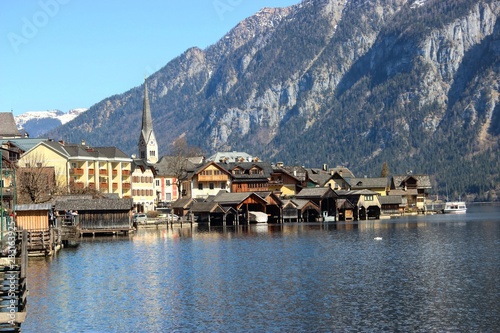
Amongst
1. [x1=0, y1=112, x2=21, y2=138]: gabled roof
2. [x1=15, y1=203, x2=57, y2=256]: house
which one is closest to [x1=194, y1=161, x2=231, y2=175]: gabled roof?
[x1=0, y1=112, x2=21, y2=138]: gabled roof

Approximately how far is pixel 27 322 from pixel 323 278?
25.3 metres

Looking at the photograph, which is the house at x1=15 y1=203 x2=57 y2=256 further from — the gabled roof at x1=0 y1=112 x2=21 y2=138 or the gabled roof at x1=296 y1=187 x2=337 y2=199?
the gabled roof at x1=296 y1=187 x2=337 y2=199

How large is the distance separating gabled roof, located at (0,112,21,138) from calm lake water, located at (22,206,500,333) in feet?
241

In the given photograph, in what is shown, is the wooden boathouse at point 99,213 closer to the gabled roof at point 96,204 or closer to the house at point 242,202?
the gabled roof at point 96,204

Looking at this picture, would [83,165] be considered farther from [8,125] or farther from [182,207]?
[8,125]

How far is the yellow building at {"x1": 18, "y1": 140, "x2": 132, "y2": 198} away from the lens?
154875 millimetres

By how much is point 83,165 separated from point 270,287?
10520 centimetres

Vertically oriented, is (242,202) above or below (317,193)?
below

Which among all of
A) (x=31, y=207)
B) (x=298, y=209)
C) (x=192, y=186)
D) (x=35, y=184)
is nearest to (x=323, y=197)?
(x=298, y=209)

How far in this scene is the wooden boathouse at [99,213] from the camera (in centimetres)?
12162

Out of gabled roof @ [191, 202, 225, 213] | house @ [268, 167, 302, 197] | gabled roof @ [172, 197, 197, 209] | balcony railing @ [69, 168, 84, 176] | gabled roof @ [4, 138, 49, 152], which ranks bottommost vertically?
gabled roof @ [191, 202, 225, 213]

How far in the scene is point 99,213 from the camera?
123 meters

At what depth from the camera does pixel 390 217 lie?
19238cm

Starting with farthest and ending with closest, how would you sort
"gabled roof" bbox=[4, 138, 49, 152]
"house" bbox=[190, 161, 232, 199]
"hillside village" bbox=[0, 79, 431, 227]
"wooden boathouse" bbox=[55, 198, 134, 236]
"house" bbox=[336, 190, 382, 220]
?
"house" bbox=[190, 161, 232, 199] → "house" bbox=[336, 190, 382, 220] → "gabled roof" bbox=[4, 138, 49, 152] → "hillside village" bbox=[0, 79, 431, 227] → "wooden boathouse" bbox=[55, 198, 134, 236]
